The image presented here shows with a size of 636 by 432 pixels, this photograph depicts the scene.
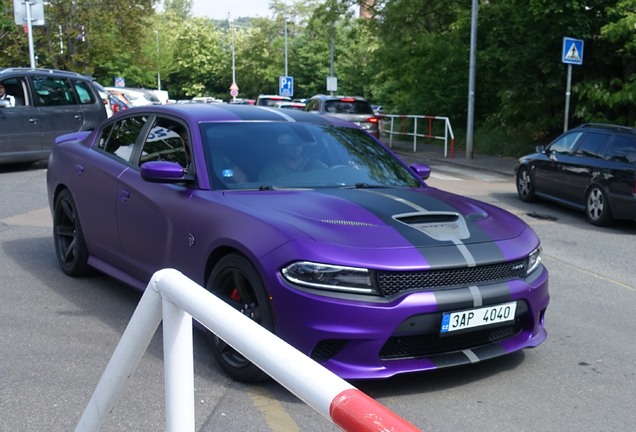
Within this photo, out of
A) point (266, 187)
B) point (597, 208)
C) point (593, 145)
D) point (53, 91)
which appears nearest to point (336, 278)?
point (266, 187)

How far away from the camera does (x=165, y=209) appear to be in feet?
17.5

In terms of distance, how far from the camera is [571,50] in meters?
17.4

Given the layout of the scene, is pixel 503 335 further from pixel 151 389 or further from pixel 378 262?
pixel 151 389

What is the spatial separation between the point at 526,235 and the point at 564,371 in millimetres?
846

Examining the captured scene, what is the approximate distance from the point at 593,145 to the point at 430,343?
876 centimetres

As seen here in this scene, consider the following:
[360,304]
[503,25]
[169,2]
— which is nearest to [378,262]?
[360,304]

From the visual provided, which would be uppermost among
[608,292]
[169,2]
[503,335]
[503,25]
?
[169,2]

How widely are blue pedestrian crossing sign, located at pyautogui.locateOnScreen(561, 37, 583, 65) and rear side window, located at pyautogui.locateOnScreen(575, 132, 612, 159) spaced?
Answer: 18.3ft

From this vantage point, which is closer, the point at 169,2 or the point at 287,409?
the point at 287,409

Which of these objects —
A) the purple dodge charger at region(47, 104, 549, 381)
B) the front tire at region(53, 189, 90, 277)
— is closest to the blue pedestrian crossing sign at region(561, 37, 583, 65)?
the purple dodge charger at region(47, 104, 549, 381)

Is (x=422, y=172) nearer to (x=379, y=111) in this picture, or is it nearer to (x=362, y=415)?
(x=362, y=415)

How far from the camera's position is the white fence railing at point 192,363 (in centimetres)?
152

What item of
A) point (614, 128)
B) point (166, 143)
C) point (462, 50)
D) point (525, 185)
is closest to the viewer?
point (166, 143)

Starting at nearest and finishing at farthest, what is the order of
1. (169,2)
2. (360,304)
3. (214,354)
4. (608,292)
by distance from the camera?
(360,304) → (214,354) → (608,292) → (169,2)
